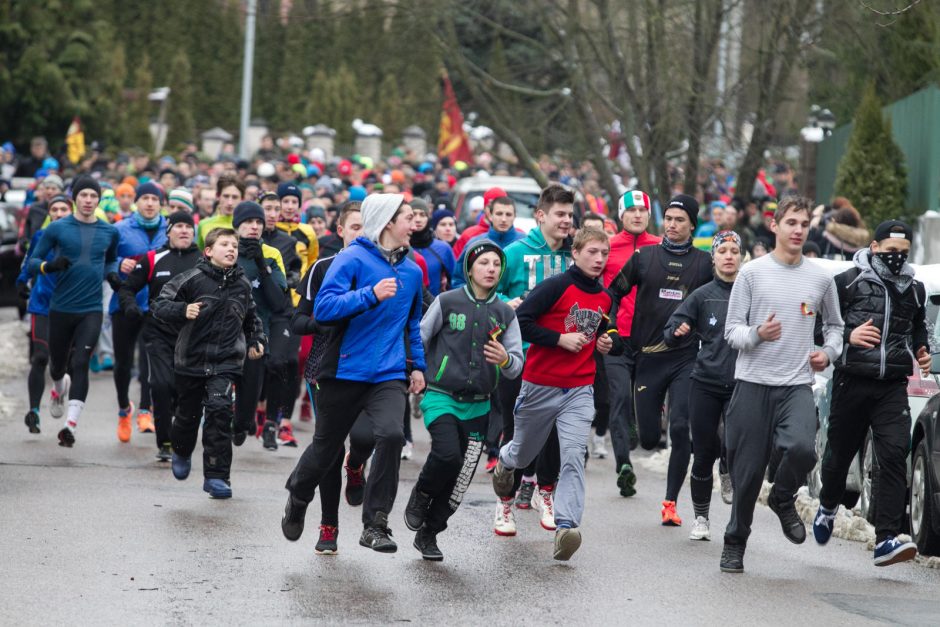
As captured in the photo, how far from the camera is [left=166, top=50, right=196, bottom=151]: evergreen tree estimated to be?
56.9 m

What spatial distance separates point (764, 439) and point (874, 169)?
38.2ft

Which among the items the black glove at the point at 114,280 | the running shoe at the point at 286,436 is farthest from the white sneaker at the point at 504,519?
the running shoe at the point at 286,436

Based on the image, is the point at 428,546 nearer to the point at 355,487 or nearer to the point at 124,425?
the point at 355,487

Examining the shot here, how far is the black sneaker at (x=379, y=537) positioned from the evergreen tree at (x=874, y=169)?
40.6ft

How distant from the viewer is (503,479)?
1015 cm

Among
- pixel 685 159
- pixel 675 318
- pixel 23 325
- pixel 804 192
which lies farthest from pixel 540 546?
pixel 804 192

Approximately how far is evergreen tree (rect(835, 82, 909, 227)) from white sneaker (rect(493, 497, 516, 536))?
1084 centimetres

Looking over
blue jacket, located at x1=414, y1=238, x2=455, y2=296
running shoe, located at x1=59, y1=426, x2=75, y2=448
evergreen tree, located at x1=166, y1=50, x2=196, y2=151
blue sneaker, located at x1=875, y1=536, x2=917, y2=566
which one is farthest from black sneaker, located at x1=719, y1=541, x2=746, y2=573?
evergreen tree, located at x1=166, y1=50, x2=196, y2=151

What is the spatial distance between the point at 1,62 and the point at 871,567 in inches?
1437

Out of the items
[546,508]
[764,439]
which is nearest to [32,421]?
[546,508]

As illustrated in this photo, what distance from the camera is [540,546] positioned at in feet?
32.8

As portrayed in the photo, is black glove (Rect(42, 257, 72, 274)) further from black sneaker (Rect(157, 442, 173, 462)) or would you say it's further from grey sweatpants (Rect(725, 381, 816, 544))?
grey sweatpants (Rect(725, 381, 816, 544))

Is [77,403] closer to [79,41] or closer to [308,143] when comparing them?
[79,41]

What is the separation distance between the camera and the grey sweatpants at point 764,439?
9.05 meters
